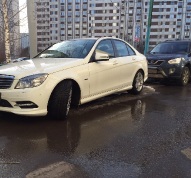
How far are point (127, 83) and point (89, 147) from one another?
129 inches

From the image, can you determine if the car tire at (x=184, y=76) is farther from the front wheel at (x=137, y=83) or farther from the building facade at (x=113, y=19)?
the building facade at (x=113, y=19)

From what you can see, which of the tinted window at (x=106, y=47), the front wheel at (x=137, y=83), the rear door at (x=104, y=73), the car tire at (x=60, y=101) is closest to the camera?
the car tire at (x=60, y=101)

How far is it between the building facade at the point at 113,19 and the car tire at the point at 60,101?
96.4 metres

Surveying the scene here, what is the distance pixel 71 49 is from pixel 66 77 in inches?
47.4

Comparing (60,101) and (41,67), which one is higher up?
(41,67)

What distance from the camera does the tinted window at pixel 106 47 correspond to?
18.8ft

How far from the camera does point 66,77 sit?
456 cm

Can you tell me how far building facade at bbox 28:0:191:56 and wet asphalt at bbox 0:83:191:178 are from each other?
9590cm

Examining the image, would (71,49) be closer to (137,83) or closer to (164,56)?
(137,83)

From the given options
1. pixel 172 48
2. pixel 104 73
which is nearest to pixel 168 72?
pixel 172 48

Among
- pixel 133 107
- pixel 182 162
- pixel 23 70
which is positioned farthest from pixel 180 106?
pixel 23 70

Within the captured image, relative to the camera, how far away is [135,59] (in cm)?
691

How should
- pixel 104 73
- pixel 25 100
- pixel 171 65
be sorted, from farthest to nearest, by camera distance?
pixel 171 65 → pixel 104 73 → pixel 25 100

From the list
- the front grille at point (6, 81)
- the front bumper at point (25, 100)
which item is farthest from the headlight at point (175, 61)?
the front grille at point (6, 81)
